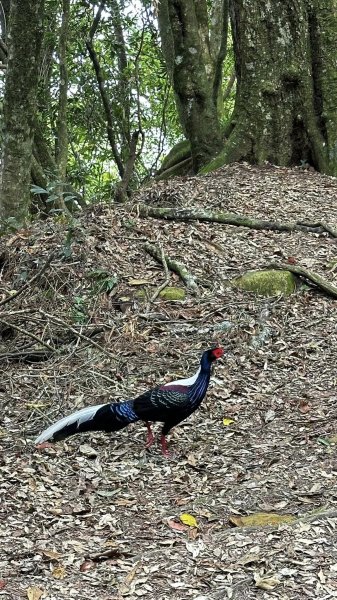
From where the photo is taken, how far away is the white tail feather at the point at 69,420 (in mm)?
4125

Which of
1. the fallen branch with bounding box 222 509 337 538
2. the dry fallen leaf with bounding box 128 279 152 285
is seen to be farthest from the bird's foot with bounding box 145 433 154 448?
the dry fallen leaf with bounding box 128 279 152 285

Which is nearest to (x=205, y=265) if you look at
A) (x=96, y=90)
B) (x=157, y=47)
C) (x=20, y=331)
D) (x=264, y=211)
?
(x=264, y=211)

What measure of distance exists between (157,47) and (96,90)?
1686 mm

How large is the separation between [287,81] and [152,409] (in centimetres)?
549

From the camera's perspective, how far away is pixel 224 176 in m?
8.06

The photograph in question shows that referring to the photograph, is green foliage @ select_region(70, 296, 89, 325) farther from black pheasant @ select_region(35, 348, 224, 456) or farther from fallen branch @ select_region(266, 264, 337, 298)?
fallen branch @ select_region(266, 264, 337, 298)

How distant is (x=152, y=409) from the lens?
13.4ft

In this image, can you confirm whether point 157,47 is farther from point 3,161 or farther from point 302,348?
point 302,348

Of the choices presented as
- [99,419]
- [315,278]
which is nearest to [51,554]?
[99,419]

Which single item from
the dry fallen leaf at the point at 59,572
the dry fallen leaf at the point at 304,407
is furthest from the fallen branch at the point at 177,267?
the dry fallen leaf at the point at 59,572

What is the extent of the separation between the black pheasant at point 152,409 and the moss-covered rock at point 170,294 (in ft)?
5.77

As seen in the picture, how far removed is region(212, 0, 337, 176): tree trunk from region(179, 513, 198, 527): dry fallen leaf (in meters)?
5.59

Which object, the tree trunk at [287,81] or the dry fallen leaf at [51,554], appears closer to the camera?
the dry fallen leaf at [51,554]

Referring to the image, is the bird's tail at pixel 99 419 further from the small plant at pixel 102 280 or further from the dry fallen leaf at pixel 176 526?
the small plant at pixel 102 280
